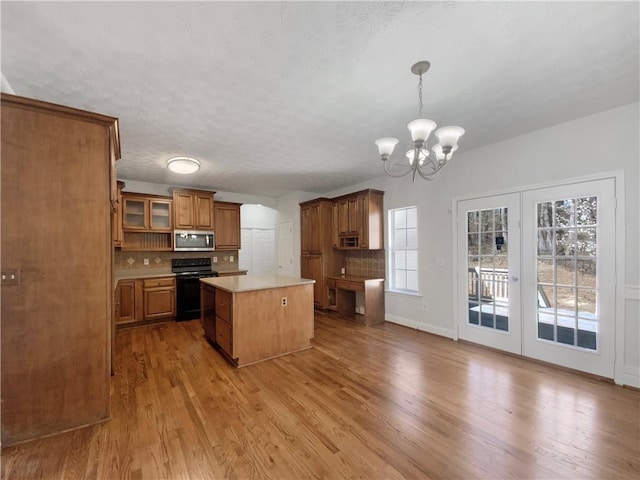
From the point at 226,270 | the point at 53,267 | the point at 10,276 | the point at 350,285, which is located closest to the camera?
the point at 10,276

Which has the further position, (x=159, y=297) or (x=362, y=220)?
(x=362, y=220)

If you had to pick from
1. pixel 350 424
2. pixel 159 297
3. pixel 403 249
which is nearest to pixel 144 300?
pixel 159 297

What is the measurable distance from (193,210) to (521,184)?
5.27m

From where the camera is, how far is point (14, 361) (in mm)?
1775

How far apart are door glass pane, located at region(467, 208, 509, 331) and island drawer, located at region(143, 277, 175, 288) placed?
4.88 meters

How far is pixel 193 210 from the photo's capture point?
5.26 meters

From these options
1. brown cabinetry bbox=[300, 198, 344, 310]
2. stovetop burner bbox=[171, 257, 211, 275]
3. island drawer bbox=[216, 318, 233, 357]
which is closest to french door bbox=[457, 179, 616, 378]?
brown cabinetry bbox=[300, 198, 344, 310]

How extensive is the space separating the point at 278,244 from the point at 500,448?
19.1ft

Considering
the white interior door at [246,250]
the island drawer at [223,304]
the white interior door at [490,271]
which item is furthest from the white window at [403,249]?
the white interior door at [246,250]

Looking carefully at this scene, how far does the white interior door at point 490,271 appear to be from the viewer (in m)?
3.29

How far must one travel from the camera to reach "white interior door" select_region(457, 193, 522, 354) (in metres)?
3.29

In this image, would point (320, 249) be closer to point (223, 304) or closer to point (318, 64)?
point (223, 304)

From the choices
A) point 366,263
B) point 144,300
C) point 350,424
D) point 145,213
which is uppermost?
point 145,213

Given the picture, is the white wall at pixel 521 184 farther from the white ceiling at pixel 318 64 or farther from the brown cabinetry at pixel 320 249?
the brown cabinetry at pixel 320 249
